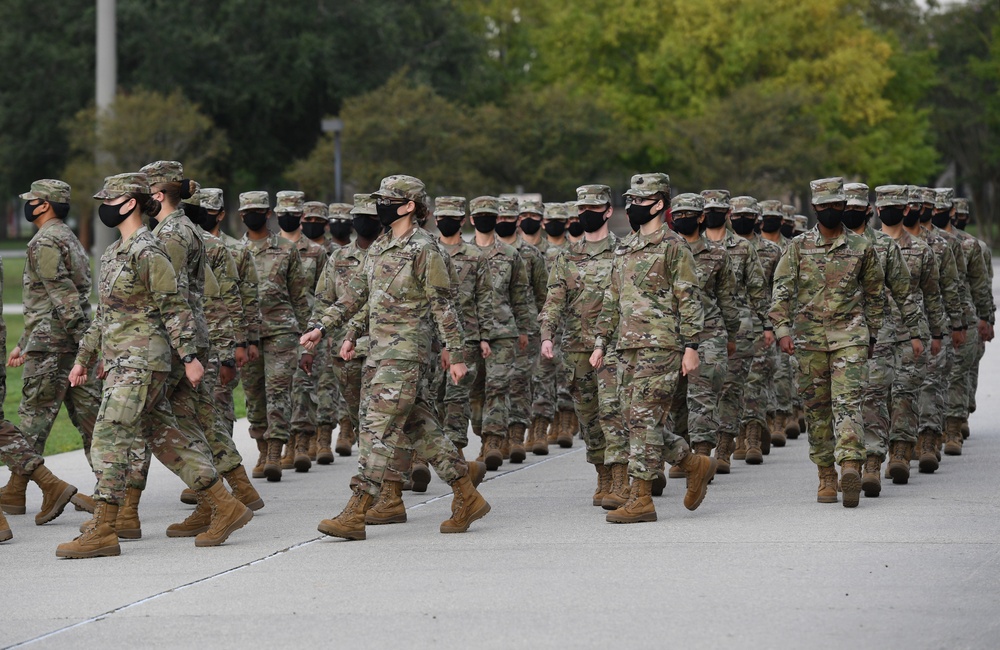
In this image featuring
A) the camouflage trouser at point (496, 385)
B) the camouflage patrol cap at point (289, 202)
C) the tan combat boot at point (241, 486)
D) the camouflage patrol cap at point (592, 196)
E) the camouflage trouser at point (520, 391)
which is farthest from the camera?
the camouflage trouser at point (520, 391)

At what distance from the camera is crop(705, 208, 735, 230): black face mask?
13.5 m

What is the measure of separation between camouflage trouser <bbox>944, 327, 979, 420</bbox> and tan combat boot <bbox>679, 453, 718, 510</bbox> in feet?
13.7

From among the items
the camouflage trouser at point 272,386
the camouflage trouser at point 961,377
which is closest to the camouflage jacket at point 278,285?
the camouflage trouser at point 272,386

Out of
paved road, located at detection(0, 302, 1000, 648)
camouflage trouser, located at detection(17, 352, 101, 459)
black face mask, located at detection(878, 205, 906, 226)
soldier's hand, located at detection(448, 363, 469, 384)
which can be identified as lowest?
paved road, located at detection(0, 302, 1000, 648)

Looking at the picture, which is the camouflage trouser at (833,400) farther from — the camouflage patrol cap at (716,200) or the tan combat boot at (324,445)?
the tan combat boot at (324,445)

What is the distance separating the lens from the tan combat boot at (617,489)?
436 inches

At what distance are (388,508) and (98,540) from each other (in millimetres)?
2028

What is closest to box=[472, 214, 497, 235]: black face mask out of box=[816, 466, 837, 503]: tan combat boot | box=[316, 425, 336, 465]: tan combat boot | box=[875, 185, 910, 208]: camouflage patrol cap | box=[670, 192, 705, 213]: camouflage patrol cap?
box=[316, 425, 336, 465]: tan combat boot

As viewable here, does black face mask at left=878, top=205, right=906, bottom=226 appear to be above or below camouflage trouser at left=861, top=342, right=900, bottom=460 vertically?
above

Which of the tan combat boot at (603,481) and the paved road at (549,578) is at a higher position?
the tan combat boot at (603,481)

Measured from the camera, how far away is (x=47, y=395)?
11.3 m

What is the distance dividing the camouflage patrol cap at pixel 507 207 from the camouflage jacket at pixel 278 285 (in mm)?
1834

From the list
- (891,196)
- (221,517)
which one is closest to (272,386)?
(221,517)

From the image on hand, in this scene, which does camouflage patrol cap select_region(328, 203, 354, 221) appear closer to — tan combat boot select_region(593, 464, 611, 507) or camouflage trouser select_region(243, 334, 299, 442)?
camouflage trouser select_region(243, 334, 299, 442)
